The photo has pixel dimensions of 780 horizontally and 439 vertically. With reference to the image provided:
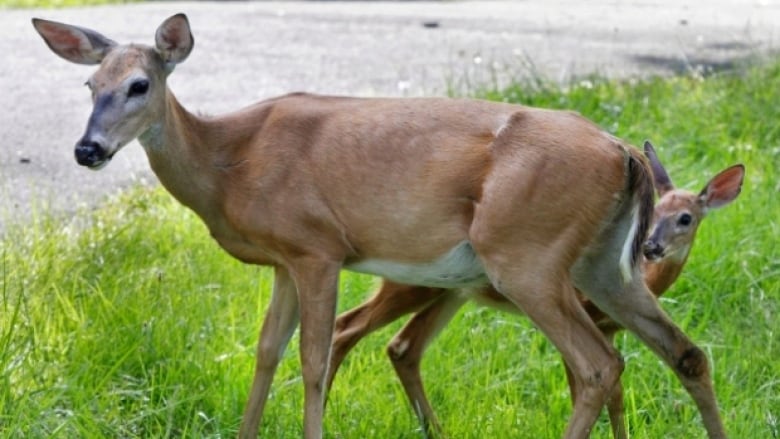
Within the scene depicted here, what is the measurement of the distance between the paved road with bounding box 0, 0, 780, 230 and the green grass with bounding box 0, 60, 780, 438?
0.70 meters

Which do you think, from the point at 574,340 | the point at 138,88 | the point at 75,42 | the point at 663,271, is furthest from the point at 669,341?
the point at 75,42

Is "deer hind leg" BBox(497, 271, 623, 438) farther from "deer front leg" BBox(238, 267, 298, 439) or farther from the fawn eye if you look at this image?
the fawn eye

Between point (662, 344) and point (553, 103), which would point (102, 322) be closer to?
point (662, 344)

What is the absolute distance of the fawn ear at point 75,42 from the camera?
520 cm

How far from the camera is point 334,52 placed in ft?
40.4

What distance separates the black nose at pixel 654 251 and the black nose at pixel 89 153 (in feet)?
6.21

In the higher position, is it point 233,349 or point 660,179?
point 660,179

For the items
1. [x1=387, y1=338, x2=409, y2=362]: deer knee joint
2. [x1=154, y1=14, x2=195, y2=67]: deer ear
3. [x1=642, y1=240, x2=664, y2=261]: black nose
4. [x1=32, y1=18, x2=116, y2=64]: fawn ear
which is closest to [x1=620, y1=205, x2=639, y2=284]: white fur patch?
[x1=642, y1=240, x2=664, y2=261]: black nose

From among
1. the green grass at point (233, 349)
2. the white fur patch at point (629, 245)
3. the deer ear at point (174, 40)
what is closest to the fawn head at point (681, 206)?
the green grass at point (233, 349)

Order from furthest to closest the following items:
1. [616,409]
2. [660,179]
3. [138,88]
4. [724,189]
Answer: [660,179]
[724,189]
[616,409]
[138,88]

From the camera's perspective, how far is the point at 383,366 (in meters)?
5.96

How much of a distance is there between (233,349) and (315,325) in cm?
81

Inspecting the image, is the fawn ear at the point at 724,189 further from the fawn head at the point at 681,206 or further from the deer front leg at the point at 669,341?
the deer front leg at the point at 669,341

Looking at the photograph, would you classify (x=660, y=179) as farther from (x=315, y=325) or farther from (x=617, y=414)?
(x=315, y=325)
